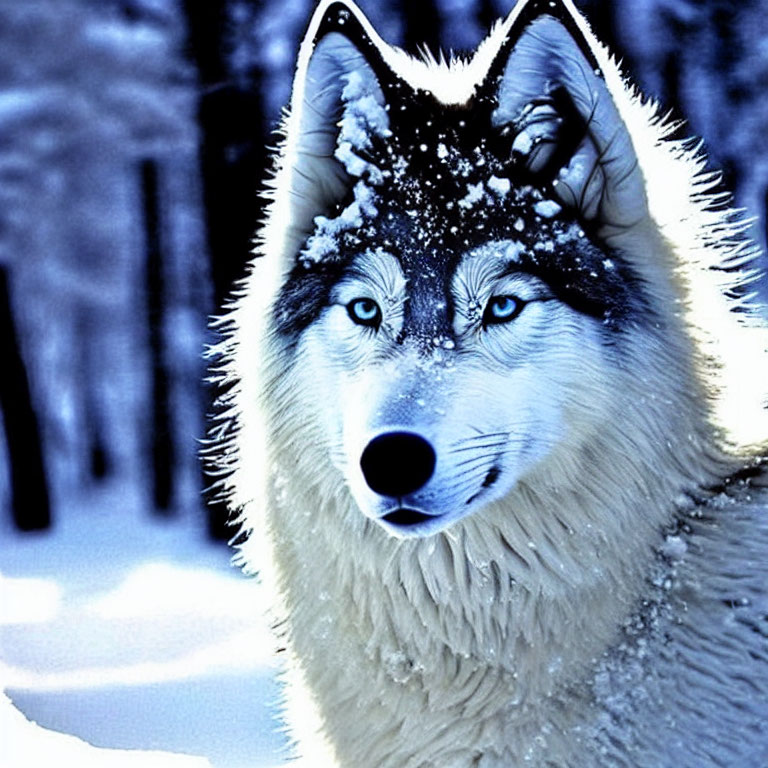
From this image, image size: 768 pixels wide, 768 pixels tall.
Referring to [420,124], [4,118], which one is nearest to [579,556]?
[420,124]

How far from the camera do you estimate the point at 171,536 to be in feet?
36.9

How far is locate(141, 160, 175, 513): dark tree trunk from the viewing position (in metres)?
11.3

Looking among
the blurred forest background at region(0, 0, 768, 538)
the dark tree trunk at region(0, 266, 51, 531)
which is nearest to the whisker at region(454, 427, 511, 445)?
the blurred forest background at region(0, 0, 768, 538)

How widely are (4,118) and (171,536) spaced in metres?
3.91

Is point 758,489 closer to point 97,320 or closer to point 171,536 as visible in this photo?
point 171,536

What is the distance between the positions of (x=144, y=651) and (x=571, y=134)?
474cm

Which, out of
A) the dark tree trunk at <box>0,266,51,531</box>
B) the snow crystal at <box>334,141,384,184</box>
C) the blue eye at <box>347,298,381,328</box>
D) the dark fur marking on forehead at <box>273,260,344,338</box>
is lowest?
the dark tree trunk at <box>0,266,51,531</box>

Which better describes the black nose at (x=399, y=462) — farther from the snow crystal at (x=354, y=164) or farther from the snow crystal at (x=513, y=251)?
the snow crystal at (x=354, y=164)

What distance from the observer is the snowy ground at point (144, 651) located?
532 cm

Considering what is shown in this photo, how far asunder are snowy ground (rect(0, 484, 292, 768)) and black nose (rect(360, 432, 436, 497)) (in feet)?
5.67

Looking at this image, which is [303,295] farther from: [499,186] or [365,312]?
[499,186]

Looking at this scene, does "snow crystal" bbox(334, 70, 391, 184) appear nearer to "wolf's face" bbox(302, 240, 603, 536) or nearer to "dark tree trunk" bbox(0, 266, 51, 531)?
"wolf's face" bbox(302, 240, 603, 536)

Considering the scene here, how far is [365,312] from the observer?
2.78m

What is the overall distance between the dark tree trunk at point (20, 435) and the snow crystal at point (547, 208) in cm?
887
